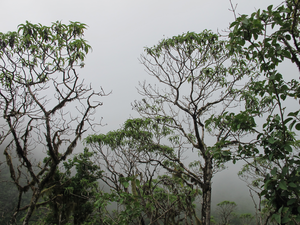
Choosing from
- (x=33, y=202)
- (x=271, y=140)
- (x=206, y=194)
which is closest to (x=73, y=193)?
(x=33, y=202)

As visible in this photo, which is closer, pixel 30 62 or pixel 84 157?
pixel 30 62

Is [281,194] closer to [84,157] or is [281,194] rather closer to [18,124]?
[18,124]

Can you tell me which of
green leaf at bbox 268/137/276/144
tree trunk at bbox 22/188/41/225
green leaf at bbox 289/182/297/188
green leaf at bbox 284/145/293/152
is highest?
green leaf at bbox 268/137/276/144

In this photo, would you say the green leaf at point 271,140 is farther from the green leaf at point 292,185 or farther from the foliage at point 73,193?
the foliage at point 73,193

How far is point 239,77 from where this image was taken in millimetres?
4496

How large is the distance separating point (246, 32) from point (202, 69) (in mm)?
3239

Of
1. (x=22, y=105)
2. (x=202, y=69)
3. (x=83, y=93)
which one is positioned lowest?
(x=22, y=105)

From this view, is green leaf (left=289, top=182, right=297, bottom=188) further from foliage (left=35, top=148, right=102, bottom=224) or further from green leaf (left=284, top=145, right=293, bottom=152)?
foliage (left=35, top=148, right=102, bottom=224)

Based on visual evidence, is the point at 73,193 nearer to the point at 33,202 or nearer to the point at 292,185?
the point at 33,202

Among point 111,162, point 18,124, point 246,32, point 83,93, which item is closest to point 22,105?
point 18,124

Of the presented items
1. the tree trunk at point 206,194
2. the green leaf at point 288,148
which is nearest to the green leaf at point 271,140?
the green leaf at point 288,148

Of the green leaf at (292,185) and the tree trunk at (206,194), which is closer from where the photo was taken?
the green leaf at (292,185)

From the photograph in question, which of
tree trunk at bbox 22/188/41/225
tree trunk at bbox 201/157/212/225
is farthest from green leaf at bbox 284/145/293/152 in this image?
tree trunk at bbox 22/188/41/225

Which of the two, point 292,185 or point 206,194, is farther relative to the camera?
point 206,194
